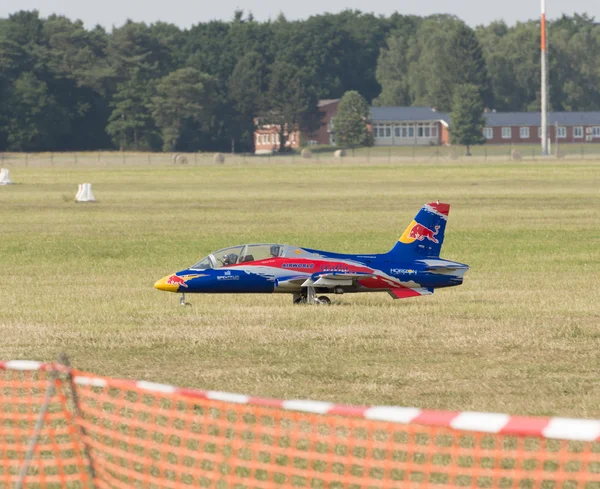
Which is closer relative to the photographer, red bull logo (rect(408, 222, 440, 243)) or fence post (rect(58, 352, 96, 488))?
fence post (rect(58, 352, 96, 488))

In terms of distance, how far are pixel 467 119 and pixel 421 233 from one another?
16557 centimetres

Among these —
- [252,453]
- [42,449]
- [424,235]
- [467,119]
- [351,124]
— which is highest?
[467,119]

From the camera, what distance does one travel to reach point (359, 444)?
34.8ft

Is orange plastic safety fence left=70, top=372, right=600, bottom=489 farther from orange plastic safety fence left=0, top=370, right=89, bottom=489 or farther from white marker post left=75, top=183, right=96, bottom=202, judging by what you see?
white marker post left=75, top=183, right=96, bottom=202

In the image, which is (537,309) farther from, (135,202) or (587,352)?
(135,202)

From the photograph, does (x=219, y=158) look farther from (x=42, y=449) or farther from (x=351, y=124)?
(x=42, y=449)

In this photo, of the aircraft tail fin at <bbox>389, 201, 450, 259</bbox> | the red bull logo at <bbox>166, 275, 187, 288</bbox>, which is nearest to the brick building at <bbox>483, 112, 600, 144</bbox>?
the aircraft tail fin at <bbox>389, 201, 450, 259</bbox>

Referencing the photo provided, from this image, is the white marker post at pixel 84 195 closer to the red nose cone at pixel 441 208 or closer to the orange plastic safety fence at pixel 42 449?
the red nose cone at pixel 441 208

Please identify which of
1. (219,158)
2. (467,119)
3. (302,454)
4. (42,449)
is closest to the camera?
(302,454)

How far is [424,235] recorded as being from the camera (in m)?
22.8

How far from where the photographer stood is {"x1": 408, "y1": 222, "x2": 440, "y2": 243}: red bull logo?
2275 cm

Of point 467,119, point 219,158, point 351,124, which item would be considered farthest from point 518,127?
point 219,158

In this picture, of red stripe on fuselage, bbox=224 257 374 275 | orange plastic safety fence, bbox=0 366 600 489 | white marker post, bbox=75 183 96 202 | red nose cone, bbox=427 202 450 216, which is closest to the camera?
orange plastic safety fence, bbox=0 366 600 489

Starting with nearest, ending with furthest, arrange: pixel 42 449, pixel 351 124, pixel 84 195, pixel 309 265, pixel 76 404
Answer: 1. pixel 76 404
2. pixel 42 449
3. pixel 309 265
4. pixel 84 195
5. pixel 351 124
